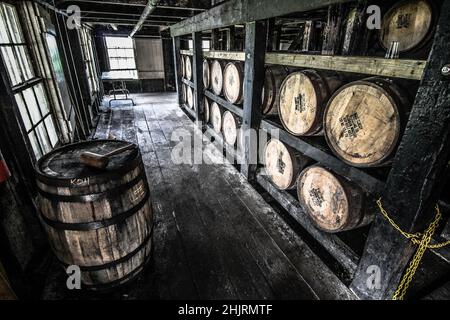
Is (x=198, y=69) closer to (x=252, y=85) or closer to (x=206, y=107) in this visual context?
(x=206, y=107)

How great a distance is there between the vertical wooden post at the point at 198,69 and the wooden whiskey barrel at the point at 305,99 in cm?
354

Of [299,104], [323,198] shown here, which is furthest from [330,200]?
[299,104]

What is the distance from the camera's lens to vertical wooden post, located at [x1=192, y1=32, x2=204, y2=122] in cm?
550

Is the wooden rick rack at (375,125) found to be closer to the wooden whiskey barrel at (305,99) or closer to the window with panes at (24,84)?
the wooden whiskey barrel at (305,99)

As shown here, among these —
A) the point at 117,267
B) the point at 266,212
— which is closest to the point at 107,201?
the point at 117,267

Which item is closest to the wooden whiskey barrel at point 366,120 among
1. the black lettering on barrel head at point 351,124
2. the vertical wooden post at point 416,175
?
the black lettering on barrel head at point 351,124

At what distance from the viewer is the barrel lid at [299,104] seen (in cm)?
235

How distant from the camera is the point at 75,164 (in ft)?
6.27

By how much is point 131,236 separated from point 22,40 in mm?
3079

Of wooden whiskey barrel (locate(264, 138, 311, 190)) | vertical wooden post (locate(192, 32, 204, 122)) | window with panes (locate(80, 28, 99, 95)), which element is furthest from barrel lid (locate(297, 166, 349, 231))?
window with panes (locate(80, 28, 99, 95))

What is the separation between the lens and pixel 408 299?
6.86 feet

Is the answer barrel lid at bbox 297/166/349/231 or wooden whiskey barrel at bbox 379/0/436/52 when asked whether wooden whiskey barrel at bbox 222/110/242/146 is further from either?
wooden whiskey barrel at bbox 379/0/436/52

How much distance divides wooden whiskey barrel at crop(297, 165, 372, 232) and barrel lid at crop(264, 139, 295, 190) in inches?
10.9

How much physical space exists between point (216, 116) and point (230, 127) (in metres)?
0.85
